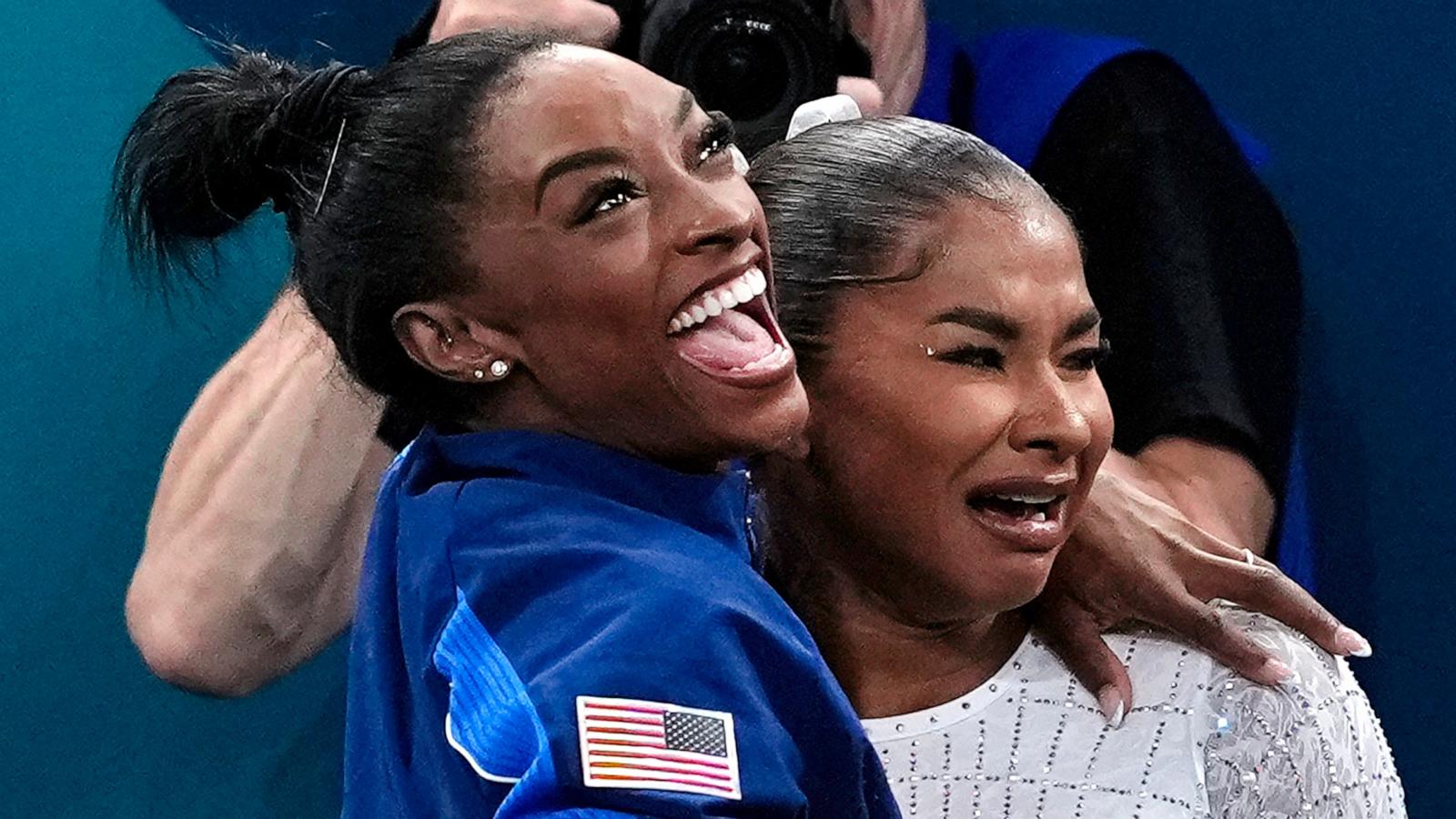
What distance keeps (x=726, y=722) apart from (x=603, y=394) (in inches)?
5.2

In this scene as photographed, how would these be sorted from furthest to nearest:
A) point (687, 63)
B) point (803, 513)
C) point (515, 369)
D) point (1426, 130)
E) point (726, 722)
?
point (1426, 130) → point (687, 63) → point (803, 513) → point (515, 369) → point (726, 722)

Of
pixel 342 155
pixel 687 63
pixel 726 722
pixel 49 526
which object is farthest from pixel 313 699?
pixel 726 722

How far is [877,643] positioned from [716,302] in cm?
22

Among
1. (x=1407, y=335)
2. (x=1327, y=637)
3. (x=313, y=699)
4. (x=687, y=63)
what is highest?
(x=687, y=63)

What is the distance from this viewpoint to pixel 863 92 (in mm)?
943

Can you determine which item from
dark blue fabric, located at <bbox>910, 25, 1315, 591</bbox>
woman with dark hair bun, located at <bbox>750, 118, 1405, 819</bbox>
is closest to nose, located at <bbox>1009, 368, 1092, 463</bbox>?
woman with dark hair bun, located at <bbox>750, 118, 1405, 819</bbox>

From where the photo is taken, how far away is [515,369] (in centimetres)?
63

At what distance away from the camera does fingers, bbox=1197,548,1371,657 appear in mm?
787

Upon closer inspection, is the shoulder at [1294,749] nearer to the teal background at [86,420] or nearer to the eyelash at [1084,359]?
the eyelash at [1084,359]

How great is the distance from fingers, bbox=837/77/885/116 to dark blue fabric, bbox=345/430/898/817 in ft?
1.11

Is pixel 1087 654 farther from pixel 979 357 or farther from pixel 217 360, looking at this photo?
pixel 217 360

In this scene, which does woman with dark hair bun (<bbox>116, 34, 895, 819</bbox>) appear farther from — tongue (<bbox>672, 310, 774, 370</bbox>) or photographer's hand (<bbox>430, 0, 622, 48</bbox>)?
photographer's hand (<bbox>430, 0, 622, 48</bbox>)

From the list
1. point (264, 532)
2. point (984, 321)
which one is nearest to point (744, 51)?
point (984, 321)

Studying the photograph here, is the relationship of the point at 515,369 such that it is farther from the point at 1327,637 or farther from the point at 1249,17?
the point at 1249,17
